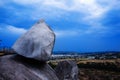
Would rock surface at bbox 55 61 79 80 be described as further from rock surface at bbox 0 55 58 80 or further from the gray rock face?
the gray rock face

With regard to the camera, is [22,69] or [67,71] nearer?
[22,69]

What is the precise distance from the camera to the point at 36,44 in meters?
11.6

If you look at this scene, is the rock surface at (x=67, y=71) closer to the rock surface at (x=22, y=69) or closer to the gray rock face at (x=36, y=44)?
the rock surface at (x=22, y=69)

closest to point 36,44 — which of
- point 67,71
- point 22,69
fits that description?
point 22,69

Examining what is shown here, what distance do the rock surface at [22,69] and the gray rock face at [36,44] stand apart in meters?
0.51

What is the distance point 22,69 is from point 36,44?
3.97 feet

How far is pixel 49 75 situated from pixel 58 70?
4330 millimetres

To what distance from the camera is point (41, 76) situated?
11852 mm

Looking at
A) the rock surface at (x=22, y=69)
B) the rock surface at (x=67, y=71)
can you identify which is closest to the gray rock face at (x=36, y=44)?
the rock surface at (x=22, y=69)

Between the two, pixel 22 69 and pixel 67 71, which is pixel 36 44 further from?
pixel 67 71

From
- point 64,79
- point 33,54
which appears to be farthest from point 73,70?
point 33,54

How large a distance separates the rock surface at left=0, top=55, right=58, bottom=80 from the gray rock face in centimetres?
51

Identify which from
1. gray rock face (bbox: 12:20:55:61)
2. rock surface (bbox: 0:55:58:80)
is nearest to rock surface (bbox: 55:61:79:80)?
Answer: rock surface (bbox: 0:55:58:80)

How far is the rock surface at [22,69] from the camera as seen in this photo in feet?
36.1
